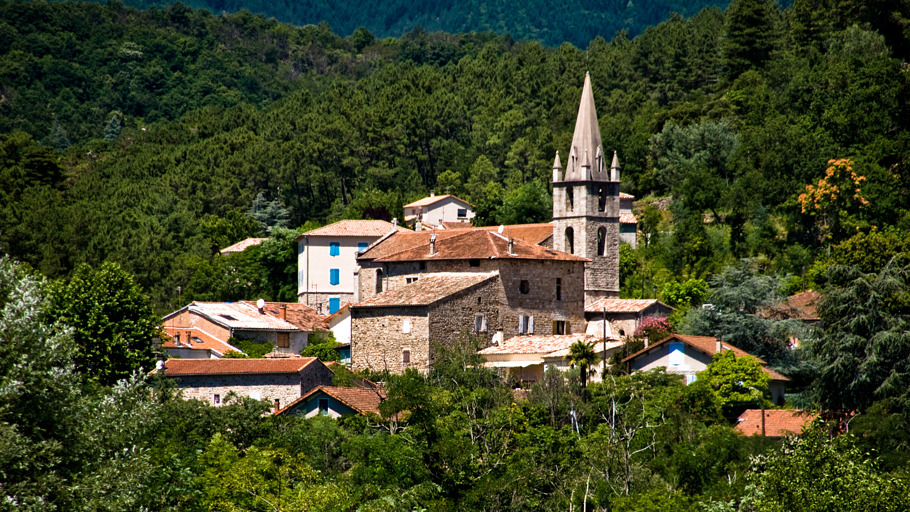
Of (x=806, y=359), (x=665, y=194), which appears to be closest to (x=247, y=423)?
(x=806, y=359)

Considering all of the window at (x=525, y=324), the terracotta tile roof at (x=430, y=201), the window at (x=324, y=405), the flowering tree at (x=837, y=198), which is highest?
the terracotta tile roof at (x=430, y=201)

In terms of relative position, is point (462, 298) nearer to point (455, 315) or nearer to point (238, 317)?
point (455, 315)

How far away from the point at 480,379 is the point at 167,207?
150 feet

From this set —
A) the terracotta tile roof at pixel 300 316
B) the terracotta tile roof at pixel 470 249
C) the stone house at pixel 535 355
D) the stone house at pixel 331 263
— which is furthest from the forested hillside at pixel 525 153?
the stone house at pixel 535 355

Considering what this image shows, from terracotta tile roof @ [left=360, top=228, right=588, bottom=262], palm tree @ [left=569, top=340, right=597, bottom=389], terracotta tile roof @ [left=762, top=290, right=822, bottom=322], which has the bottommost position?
palm tree @ [left=569, top=340, right=597, bottom=389]

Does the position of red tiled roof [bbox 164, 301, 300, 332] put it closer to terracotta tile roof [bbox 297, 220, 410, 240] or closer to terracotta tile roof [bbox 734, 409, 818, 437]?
terracotta tile roof [bbox 297, 220, 410, 240]

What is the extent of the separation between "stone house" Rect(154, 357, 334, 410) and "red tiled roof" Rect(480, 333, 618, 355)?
7702 mm

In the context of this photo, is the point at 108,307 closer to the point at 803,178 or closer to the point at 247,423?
the point at 247,423

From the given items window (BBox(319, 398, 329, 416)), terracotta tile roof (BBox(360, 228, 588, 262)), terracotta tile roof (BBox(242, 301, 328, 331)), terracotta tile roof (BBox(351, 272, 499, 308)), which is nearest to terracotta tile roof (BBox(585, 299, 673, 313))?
terracotta tile roof (BBox(360, 228, 588, 262))

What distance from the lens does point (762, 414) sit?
37.6 m

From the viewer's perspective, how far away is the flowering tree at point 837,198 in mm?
55406

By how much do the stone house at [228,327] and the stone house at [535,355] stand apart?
465 inches

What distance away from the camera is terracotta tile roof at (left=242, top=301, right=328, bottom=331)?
5875 centimetres

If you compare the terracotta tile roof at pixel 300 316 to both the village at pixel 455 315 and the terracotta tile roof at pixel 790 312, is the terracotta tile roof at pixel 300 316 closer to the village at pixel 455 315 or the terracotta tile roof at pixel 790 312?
the village at pixel 455 315
